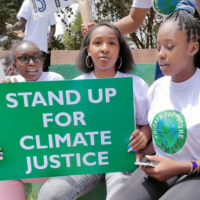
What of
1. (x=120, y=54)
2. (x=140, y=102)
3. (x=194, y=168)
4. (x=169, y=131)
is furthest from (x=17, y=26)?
(x=194, y=168)

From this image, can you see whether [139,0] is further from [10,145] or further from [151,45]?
[151,45]

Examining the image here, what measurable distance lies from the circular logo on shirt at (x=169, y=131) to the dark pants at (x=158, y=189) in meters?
0.17

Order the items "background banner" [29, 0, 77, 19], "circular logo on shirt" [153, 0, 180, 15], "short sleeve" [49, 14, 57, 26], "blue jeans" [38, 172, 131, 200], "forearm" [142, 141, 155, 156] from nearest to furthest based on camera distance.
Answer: "blue jeans" [38, 172, 131, 200] → "forearm" [142, 141, 155, 156] → "circular logo on shirt" [153, 0, 180, 15] → "background banner" [29, 0, 77, 19] → "short sleeve" [49, 14, 57, 26]

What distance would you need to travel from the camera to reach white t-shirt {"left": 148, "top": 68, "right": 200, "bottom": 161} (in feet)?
4.79

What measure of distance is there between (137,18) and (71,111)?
48.6 inches

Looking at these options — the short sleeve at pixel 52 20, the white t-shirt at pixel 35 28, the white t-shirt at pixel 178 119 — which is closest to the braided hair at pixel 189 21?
the white t-shirt at pixel 178 119

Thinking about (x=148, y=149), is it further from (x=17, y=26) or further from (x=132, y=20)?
(x=17, y=26)

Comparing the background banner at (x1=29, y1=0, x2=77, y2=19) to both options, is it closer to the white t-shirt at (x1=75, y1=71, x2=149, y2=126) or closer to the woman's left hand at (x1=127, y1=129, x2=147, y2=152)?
the white t-shirt at (x1=75, y1=71, x2=149, y2=126)

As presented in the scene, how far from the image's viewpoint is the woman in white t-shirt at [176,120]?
1.43 meters

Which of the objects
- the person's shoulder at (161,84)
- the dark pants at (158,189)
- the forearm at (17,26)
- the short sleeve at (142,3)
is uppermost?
the short sleeve at (142,3)

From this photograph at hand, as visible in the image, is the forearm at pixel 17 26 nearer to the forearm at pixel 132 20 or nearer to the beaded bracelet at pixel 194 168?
the forearm at pixel 132 20

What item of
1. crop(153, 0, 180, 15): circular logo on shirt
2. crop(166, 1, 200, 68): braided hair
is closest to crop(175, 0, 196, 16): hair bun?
crop(166, 1, 200, 68): braided hair

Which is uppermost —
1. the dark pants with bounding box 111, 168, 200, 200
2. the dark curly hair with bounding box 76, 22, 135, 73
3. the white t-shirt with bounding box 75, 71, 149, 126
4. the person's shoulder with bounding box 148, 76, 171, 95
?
the dark curly hair with bounding box 76, 22, 135, 73

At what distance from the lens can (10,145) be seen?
161 centimetres
